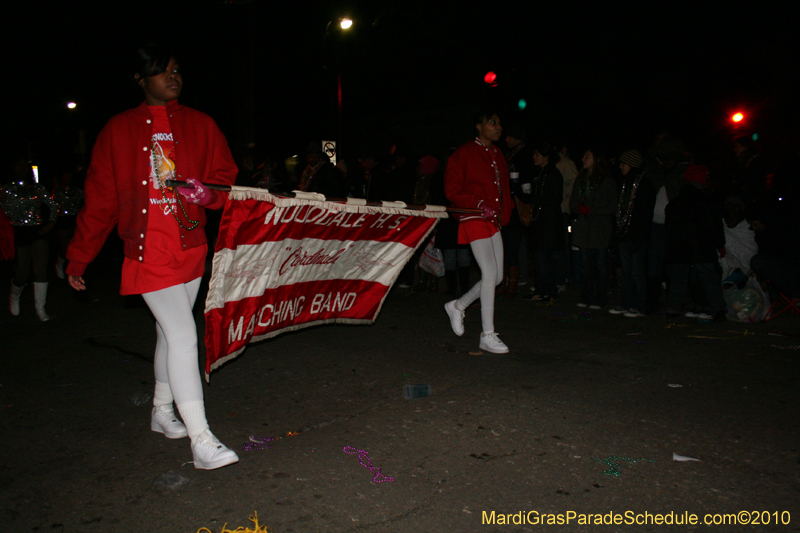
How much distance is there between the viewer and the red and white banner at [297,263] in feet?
12.0

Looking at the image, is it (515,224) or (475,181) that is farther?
(515,224)

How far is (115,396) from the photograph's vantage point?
4.49 metres

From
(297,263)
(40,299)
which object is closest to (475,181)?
(297,263)

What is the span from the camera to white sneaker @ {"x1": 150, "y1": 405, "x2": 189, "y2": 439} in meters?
3.63

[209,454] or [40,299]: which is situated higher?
[40,299]

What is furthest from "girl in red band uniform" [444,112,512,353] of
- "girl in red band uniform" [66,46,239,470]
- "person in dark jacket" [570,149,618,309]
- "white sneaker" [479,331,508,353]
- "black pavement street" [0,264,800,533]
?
"girl in red band uniform" [66,46,239,470]

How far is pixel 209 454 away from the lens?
10.3 feet

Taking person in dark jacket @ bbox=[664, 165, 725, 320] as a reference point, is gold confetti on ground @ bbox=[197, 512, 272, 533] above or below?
below

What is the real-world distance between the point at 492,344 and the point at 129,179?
3.51 meters

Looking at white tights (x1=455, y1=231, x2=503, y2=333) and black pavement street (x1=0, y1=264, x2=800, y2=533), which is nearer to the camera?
black pavement street (x1=0, y1=264, x2=800, y2=533)

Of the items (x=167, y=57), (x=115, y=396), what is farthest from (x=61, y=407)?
(x=167, y=57)

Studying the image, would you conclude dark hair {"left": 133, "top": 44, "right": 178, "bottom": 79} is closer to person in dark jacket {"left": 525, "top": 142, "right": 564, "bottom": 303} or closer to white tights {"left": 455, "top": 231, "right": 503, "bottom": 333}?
white tights {"left": 455, "top": 231, "right": 503, "bottom": 333}

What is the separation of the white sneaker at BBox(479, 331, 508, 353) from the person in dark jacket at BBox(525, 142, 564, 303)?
2965 mm

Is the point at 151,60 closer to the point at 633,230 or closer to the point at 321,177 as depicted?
the point at 321,177
